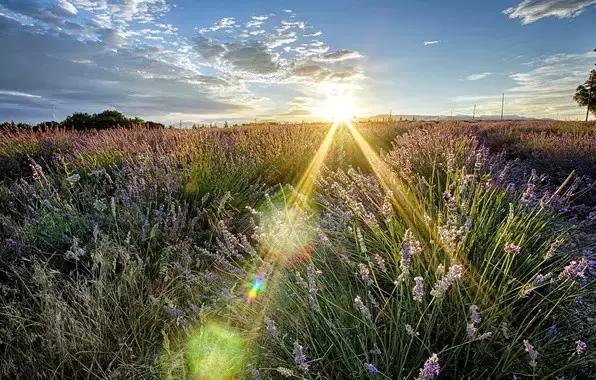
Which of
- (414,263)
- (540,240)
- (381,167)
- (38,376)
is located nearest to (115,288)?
(38,376)

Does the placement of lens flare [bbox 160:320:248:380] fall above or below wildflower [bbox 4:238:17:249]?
below

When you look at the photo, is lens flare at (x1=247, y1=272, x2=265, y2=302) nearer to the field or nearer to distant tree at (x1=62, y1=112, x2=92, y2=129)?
the field

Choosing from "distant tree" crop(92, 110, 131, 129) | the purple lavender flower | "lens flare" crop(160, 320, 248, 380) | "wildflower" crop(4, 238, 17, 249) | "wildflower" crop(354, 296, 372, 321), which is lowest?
"lens flare" crop(160, 320, 248, 380)

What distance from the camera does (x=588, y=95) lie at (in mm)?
48625

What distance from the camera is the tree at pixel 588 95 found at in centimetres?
4710

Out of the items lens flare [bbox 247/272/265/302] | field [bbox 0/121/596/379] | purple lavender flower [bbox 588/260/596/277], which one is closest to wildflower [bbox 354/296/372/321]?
field [bbox 0/121/596/379]

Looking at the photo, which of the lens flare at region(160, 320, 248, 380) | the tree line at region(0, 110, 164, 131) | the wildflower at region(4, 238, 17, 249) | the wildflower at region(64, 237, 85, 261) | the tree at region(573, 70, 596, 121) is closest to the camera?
the lens flare at region(160, 320, 248, 380)

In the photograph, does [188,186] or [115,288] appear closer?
[115,288]

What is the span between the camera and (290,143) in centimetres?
825

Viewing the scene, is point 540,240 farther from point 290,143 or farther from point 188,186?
point 290,143

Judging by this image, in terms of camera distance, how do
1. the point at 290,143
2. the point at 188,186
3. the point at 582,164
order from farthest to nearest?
1. the point at 290,143
2. the point at 582,164
3. the point at 188,186

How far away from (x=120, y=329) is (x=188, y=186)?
7.35 ft

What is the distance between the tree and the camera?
1854 inches

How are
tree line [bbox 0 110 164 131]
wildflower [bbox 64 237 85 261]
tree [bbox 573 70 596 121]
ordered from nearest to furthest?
1. wildflower [bbox 64 237 85 261]
2. tree line [bbox 0 110 164 131]
3. tree [bbox 573 70 596 121]
